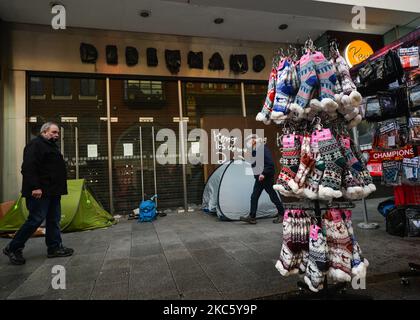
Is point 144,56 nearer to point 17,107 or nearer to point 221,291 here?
point 17,107

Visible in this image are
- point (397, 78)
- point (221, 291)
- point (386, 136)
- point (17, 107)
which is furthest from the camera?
point (17, 107)

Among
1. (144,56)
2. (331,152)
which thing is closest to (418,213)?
(331,152)

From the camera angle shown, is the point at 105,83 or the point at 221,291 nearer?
the point at 221,291

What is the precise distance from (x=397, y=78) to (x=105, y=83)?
22.5 feet

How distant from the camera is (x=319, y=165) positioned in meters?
2.24

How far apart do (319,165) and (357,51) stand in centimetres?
755

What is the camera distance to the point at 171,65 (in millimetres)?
8320

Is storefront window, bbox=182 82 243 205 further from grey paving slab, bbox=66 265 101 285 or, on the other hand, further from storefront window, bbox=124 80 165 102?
grey paving slab, bbox=66 265 101 285

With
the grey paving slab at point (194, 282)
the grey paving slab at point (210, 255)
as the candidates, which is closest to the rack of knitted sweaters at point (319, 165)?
the grey paving slab at point (194, 282)

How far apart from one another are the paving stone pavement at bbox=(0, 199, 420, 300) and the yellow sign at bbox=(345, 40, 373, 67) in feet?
16.0

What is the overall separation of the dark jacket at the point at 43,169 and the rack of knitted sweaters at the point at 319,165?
10.6 ft

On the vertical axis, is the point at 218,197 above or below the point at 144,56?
below

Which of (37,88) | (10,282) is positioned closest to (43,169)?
(10,282)

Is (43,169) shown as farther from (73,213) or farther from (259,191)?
(259,191)
